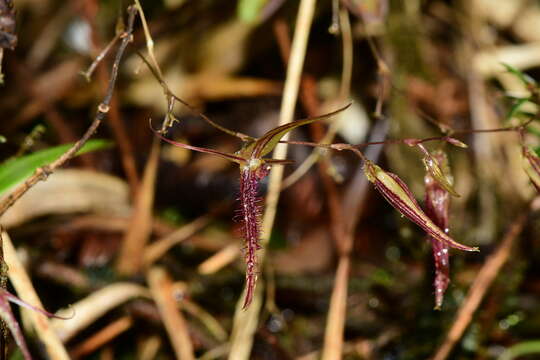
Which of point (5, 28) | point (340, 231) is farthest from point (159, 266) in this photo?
point (5, 28)

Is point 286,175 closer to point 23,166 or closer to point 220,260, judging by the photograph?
point 220,260

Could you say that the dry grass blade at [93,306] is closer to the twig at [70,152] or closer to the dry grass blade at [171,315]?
the dry grass blade at [171,315]

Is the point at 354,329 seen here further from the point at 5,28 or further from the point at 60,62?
the point at 60,62

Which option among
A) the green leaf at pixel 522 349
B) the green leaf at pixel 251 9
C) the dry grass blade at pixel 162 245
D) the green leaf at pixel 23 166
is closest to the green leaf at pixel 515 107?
the green leaf at pixel 522 349

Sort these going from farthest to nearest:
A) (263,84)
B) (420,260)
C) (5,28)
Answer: (263,84)
(420,260)
(5,28)

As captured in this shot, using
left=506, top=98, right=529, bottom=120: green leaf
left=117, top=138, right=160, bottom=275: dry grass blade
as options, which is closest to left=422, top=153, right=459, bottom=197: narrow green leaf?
left=506, top=98, right=529, bottom=120: green leaf

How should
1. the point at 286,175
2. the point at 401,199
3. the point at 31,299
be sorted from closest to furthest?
the point at 401,199 → the point at 31,299 → the point at 286,175

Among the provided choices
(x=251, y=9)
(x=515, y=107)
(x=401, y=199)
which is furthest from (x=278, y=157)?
(x=401, y=199)
